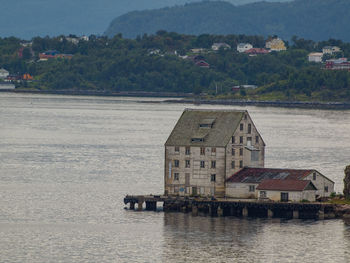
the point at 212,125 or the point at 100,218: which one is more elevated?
the point at 212,125

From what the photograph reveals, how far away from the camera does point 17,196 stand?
309 ft

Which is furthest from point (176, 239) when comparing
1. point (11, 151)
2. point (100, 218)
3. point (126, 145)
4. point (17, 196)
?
point (126, 145)

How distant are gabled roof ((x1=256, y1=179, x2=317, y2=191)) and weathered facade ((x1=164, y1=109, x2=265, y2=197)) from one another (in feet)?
11.5

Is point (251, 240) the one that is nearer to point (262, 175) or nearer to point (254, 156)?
point (262, 175)

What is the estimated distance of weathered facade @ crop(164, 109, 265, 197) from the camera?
273 feet

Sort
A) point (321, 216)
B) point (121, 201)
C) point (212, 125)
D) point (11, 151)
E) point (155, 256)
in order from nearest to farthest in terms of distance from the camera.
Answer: point (155, 256), point (321, 216), point (212, 125), point (121, 201), point (11, 151)

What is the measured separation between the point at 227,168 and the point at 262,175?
2778mm

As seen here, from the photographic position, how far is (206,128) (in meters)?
85.2

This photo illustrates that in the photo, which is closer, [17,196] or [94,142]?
[17,196]

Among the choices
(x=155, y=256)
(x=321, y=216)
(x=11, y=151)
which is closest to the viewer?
(x=155, y=256)

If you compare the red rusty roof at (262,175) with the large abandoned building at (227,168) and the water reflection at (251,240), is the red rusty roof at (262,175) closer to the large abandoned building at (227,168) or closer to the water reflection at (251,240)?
the large abandoned building at (227,168)

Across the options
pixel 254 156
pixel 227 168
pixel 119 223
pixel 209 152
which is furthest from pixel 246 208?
pixel 119 223

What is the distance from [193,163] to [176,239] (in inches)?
449

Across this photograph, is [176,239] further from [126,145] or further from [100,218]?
[126,145]
